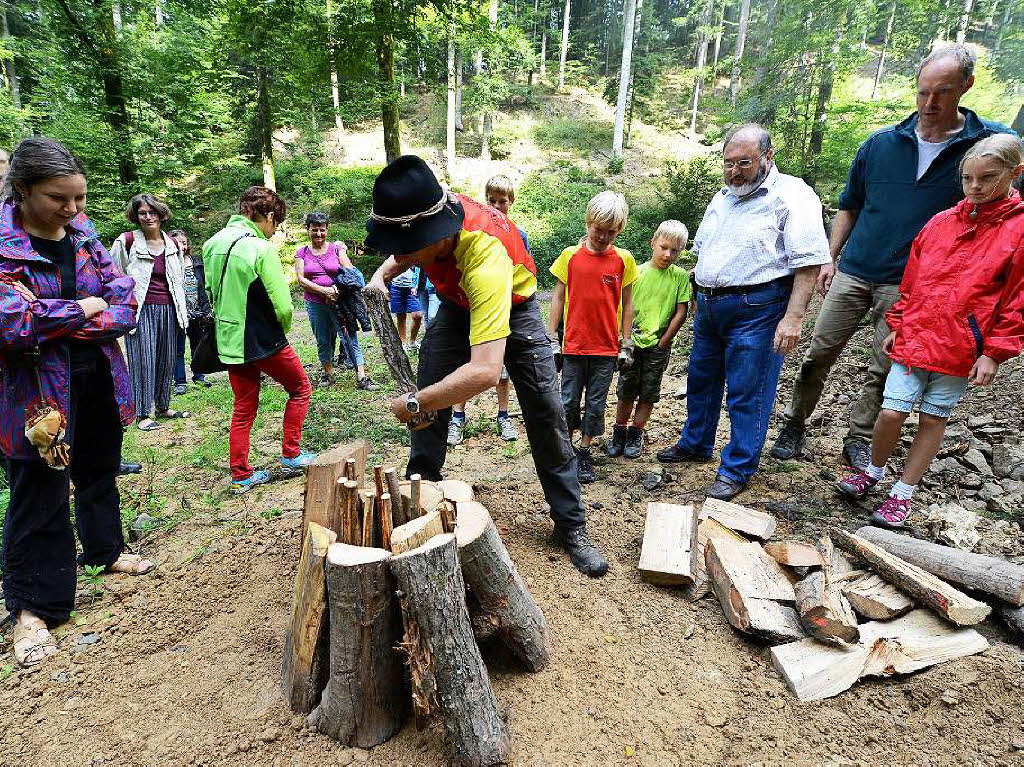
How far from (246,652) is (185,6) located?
15640mm

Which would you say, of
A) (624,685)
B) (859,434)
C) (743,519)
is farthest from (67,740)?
(859,434)

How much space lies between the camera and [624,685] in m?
2.33

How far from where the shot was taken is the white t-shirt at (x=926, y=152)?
3.30m

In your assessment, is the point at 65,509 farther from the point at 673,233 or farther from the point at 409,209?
the point at 673,233

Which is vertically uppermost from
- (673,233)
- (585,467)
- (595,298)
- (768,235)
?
(768,235)

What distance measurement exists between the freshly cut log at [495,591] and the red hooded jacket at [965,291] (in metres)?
2.71

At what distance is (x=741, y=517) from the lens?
10.8 feet

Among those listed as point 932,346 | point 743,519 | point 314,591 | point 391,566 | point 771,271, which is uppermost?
point 771,271

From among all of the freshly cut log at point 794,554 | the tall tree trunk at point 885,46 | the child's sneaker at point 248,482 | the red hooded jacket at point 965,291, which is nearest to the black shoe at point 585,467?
the freshly cut log at point 794,554

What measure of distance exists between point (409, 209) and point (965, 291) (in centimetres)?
308

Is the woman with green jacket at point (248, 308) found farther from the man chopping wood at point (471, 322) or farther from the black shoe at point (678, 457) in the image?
the black shoe at point (678, 457)

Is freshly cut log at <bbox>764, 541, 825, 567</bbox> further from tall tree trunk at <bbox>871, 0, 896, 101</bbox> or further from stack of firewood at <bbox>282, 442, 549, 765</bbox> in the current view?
tall tree trunk at <bbox>871, 0, 896, 101</bbox>

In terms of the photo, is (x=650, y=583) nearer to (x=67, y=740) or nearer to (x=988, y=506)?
(x=988, y=506)

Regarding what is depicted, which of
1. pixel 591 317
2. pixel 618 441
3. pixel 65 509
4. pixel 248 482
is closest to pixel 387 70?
pixel 591 317
